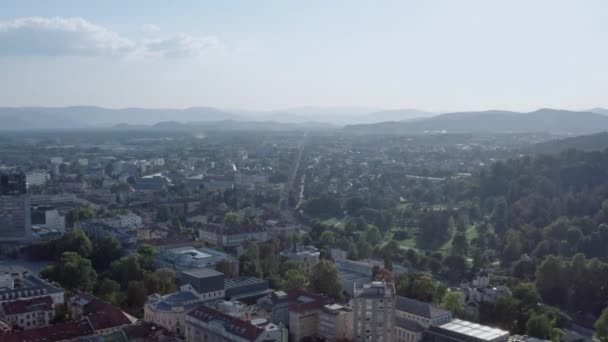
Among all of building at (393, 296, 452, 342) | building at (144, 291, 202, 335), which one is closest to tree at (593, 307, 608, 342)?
building at (393, 296, 452, 342)

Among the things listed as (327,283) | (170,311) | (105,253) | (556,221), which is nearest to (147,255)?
(105,253)

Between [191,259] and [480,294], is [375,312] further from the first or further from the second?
[191,259]

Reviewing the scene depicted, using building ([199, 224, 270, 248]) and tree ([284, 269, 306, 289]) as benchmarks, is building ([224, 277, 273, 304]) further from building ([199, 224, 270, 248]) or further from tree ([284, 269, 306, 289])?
→ building ([199, 224, 270, 248])

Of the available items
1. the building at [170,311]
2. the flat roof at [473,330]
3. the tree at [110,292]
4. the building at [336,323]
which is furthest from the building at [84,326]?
the flat roof at [473,330]

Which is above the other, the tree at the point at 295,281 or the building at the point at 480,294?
the tree at the point at 295,281

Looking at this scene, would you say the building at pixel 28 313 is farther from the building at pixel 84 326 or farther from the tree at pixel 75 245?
the tree at pixel 75 245

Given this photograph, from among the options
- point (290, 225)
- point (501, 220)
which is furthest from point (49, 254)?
point (501, 220)

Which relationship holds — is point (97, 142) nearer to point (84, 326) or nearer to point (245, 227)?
point (245, 227)
